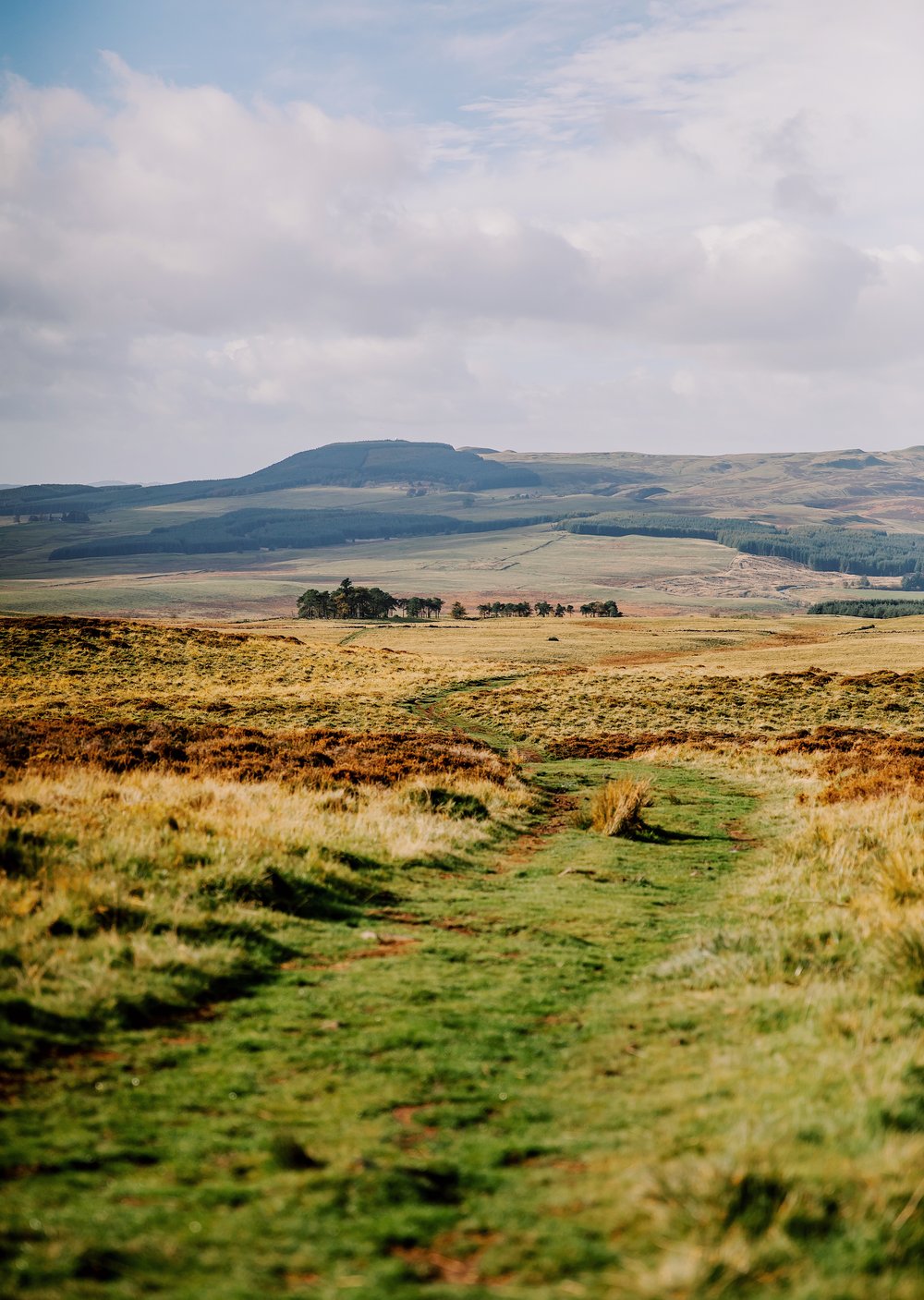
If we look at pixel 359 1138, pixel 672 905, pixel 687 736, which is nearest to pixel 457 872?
pixel 672 905

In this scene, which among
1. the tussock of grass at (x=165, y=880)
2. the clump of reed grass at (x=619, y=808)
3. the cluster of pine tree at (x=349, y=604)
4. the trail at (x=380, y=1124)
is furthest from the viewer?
the cluster of pine tree at (x=349, y=604)

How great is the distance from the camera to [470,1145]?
19.3ft

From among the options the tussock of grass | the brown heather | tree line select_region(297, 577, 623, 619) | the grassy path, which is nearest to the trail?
the grassy path

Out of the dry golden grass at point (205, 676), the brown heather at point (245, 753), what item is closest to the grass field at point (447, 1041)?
the brown heather at point (245, 753)

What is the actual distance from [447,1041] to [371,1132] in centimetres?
173

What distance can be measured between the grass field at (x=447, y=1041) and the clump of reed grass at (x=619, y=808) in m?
0.29

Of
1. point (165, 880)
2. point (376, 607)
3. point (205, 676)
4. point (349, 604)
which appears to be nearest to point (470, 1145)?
point (165, 880)

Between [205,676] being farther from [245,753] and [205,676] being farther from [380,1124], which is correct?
[380,1124]

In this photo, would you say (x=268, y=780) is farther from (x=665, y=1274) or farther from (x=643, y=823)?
Result: (x=665, y=1274)

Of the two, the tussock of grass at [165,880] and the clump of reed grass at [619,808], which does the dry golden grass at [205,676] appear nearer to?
the clump of reed grass at [619,808]

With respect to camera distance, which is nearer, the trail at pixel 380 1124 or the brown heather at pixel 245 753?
the trail at pixel 380 1124

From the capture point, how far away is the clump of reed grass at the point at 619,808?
18719 millimetres

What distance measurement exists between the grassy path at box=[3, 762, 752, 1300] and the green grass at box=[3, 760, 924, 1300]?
0.07 ft

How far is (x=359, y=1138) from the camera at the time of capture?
19.4 feet
